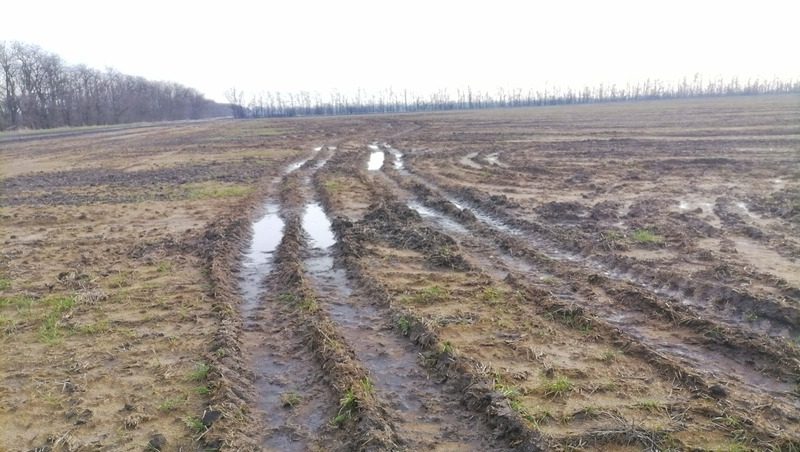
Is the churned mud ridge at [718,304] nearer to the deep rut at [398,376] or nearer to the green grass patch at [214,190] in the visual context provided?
the deep rut at [398,376]

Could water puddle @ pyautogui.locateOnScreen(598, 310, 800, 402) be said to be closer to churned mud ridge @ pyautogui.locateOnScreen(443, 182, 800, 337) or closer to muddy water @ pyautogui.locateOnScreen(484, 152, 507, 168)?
churned mud ridge @ pyautogui.locateOnScreen(443, 182, 800, 337)

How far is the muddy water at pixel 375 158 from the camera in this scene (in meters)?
21.2

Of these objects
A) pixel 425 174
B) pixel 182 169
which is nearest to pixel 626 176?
pixel 425 174

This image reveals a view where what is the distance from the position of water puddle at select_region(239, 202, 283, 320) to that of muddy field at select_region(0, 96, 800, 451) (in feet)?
0.25

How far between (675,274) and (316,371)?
18.5 ft

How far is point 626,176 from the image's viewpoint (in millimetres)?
16969

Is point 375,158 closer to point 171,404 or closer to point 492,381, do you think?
point 492,381

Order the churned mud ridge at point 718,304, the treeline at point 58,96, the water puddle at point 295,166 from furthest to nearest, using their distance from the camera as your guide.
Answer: the treeline at point 58,96 < the water puddle at point 295,166 < the churned mud ridge at point 718,304

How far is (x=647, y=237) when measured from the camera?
9789mm

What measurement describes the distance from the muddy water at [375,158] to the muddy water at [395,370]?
12.6 meters

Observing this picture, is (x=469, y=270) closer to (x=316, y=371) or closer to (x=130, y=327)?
(x=316, y=371)

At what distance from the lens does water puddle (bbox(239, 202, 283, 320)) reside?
7.71 meters

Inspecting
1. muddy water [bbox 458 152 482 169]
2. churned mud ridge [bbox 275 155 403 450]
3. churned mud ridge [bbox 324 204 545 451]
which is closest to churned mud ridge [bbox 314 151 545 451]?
churned mud ridge [bbox 324 204 545 451]

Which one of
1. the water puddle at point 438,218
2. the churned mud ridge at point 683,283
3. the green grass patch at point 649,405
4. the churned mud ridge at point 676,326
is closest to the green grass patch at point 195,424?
the green grass patch at point 649,405
